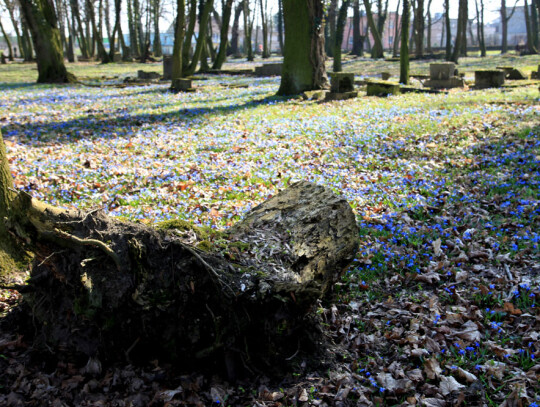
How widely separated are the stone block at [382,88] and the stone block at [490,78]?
3338mm

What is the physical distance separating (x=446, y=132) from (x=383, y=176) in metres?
2.95

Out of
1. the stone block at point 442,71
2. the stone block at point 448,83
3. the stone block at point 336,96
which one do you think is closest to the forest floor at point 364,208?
the stone block at point 336,96

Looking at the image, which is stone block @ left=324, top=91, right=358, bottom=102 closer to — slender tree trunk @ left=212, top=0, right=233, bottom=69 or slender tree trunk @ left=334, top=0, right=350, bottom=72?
slender tree trunk @ left=334, top=0, right=350, bottom=72

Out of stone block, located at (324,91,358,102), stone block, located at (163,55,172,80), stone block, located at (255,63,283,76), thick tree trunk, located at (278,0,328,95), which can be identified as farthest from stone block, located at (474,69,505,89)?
stone block, located at (163,55,172,80)

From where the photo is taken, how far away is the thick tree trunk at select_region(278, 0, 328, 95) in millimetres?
15039

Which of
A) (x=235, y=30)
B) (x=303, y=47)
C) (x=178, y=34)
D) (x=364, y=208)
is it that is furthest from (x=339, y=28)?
(x=235, y=30)

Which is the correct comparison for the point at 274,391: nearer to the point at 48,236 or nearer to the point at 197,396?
the point at 197,396

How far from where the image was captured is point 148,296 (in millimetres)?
2926

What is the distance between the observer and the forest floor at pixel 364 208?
2918mm

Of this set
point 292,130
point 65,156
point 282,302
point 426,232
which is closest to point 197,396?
point 282,302

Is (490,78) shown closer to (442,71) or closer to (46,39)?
(442,71)

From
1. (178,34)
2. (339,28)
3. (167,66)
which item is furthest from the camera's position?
(167,66)

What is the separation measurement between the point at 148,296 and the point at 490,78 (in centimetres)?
1686

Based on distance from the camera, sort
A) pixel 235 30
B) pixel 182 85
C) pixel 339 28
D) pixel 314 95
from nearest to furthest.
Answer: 1. pixel 314 95
2. pixel 182 85
3. pixel 339 28
4. pixel 235 30
